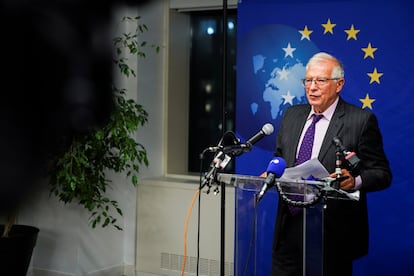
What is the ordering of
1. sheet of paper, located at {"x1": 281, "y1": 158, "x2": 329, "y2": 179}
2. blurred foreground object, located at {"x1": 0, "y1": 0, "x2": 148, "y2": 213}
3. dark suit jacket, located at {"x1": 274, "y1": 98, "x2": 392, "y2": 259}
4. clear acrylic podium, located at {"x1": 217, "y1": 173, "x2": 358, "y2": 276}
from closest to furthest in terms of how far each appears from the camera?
blurred foreground object, located at {"x1": 0, "y1": 0, "x2": 148, "y2": 213} < clear acrylic podium, located at {"x1": 217, "y1": 173, "x2": 358, "y2": 276} < sheet of paper, located at {"x1": 281, "y1": 158, "x2": 329, "y2": 179} < dark suit jacket, located at {"x1": 274, "y1": 98, "x2": 392, "y2": 259}

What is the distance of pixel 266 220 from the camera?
8.58 feet

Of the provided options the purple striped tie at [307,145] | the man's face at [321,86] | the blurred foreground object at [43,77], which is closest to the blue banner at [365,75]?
the man's face at [321,86]

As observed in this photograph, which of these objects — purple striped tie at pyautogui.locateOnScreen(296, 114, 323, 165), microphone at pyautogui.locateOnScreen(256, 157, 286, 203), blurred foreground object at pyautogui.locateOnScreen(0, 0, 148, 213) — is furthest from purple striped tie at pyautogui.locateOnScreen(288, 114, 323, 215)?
blurred foreground object at pyautogui.locateOnScreen(0, 0, 148, 213)

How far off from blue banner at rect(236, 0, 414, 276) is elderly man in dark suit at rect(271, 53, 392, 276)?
7 centimetres

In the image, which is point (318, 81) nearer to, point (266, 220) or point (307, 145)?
point (307, 145)

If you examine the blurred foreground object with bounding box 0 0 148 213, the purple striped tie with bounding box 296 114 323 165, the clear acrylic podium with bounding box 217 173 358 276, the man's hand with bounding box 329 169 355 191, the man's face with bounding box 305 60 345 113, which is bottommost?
the clear acrylic podium with bounding box 217 173 358 276

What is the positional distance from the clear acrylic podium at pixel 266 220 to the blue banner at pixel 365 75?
3.17 ft

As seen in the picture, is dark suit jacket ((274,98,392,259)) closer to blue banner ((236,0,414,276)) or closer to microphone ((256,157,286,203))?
blue banner ((236,0,414,276))

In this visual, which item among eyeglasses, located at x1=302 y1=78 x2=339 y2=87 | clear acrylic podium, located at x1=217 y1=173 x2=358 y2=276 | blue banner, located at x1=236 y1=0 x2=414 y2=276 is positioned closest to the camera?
clear acrylic podium, located at x1=217 y1=173 x2=358 y2=276

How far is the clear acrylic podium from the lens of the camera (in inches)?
96.3

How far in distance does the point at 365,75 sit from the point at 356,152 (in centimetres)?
57

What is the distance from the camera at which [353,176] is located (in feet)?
10.4

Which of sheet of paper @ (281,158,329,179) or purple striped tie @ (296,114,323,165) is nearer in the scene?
sheet of paper @ (281,158,329,179)

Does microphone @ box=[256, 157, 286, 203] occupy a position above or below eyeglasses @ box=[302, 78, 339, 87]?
below
